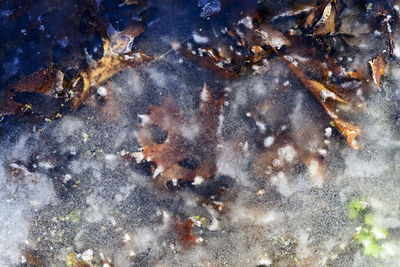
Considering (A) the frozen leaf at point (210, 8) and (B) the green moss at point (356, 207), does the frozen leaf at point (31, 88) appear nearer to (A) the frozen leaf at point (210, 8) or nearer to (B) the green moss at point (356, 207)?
(A) the frozen leaf at point (210, 8)

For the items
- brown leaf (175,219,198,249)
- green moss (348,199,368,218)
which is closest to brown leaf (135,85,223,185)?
brown leaf (175,219,198,249)

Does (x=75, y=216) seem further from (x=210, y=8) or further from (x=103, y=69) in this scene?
(x=210, y=8)

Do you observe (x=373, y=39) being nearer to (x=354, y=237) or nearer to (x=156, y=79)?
(x=354, y=237)

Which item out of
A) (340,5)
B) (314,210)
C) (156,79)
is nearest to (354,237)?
(314,210)

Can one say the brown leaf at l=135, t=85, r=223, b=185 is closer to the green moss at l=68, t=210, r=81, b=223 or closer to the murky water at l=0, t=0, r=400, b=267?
the murky water at l=0, t=0, r=400, b=267

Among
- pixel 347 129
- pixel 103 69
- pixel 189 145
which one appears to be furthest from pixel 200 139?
pixel 347 129

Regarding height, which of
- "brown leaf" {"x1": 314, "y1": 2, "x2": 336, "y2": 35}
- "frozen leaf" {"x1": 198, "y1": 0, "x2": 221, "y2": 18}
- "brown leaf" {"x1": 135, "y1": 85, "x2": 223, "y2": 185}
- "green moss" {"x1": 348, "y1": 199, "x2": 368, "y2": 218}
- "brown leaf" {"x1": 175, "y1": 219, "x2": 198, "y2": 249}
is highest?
"frozen leaf" {"x1": 198, "y1": 0, "x2": 221, "y2": 18}
